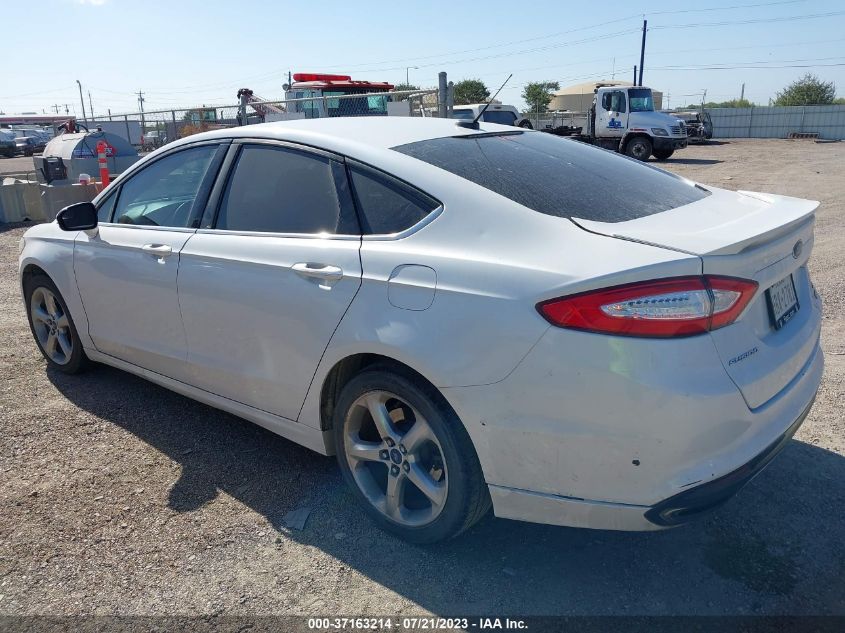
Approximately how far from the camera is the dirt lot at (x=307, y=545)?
2545 millimetres

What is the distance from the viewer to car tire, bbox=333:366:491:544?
2.53 m

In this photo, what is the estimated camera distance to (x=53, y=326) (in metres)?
4.74

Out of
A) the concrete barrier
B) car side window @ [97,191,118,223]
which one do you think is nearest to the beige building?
the concrete barrier

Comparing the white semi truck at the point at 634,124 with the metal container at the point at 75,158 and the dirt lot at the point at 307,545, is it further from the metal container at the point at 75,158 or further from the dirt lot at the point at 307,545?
the dirt lot at the point at 307,545

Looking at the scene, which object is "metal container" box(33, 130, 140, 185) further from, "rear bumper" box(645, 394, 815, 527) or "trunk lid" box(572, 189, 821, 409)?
"rear bumper" box(645, 394, 815, 527)

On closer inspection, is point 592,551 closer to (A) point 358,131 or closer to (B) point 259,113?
(A) point 358,131

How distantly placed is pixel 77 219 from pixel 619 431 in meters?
3.39

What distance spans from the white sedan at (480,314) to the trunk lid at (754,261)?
0.01 metres

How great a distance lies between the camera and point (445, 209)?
8.67ft

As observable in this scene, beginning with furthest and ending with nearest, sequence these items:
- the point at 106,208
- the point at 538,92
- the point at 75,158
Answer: the point at 538,92, the point at 75,158, the point at 106,208

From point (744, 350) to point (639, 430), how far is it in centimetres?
47

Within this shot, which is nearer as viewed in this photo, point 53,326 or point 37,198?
point 53,326

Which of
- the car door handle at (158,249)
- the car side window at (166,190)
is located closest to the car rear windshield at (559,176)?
the car side window at (166,190)

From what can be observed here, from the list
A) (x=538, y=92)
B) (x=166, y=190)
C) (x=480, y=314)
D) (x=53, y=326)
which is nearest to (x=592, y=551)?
(x=480, y=314)
